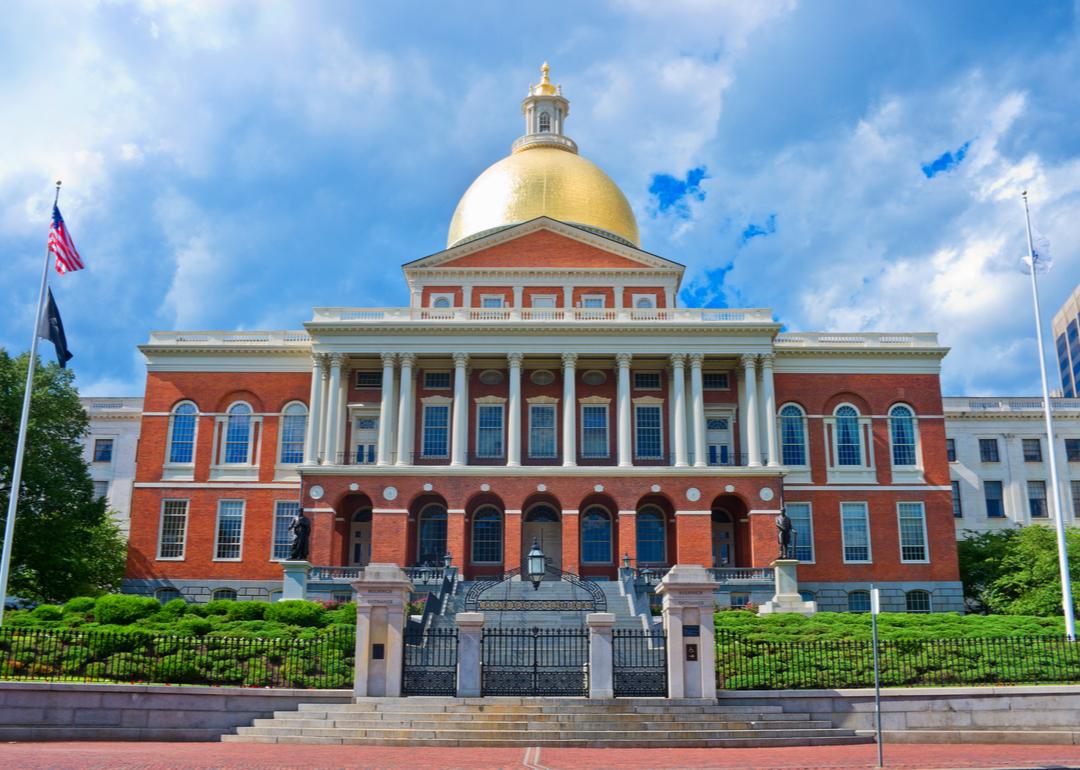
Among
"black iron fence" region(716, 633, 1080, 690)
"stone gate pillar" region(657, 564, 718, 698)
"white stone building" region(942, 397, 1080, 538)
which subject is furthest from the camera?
"white stone building" region(942, 397, 1080, 538)

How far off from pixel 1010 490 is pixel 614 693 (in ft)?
169

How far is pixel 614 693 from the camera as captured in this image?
2103cm

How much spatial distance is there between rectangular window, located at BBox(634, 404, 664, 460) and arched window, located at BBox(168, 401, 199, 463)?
71.2 ft

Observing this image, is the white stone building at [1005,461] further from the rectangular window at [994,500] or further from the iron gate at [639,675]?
the iron gate at [639,675]

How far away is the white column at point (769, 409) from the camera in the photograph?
48469mm

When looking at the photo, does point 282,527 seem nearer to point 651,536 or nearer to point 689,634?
point 651,536

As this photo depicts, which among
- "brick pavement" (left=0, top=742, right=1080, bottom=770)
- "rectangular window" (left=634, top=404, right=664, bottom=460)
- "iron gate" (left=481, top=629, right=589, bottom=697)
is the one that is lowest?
"brick pavement" (left=0, top=742, right=1080, bottom=770)

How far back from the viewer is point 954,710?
20.4m

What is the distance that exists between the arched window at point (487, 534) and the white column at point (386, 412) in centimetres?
536

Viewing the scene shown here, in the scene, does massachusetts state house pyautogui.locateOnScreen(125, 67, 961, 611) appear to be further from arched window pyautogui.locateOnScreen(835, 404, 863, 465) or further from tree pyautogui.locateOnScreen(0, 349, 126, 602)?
tree pyautogui.locateOnScreen(0, 349, 126, 602)

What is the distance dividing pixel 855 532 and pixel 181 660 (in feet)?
120

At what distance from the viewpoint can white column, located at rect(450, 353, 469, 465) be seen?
48.4 metres

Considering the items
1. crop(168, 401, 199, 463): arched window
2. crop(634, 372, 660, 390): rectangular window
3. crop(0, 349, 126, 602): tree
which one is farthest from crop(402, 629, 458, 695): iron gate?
crop(168, 401, 199, 463): arched window

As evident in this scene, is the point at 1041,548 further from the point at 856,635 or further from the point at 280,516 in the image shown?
the point at 280,516
